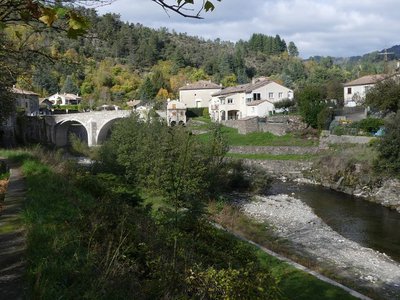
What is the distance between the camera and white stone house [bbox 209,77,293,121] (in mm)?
60156

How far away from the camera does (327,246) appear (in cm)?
1919

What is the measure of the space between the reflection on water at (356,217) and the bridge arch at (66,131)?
4119 centimetres

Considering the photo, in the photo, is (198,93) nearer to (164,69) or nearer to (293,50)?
(164,69)

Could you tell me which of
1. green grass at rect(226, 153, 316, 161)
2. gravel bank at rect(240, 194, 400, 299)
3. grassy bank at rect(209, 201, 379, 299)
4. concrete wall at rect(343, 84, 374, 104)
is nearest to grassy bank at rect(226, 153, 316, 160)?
green grass at rect(226, 153, 316, 161)

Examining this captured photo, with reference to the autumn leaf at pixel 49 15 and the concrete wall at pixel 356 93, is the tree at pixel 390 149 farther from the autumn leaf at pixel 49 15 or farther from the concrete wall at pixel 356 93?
the autumn leaf at pixel 49 15

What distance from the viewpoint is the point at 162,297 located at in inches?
213

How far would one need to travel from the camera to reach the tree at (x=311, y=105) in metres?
47.9

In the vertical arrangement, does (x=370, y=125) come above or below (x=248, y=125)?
below

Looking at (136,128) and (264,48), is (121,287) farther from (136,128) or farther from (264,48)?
(264,48)

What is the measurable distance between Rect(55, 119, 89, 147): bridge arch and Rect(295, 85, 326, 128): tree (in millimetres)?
31973

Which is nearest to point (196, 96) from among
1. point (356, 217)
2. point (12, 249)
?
point (356, 217)

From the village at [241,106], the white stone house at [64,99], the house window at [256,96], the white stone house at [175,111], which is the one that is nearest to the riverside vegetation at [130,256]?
the village at [241,106]

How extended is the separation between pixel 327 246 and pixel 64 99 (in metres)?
73.8

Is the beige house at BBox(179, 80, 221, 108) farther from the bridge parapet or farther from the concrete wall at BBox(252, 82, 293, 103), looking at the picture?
the bridge parapet
